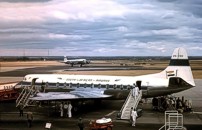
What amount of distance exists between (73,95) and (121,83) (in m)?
5.83

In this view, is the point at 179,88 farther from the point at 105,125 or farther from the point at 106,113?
the point at 105,125

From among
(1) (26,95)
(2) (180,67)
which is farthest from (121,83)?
(1) (26,95)

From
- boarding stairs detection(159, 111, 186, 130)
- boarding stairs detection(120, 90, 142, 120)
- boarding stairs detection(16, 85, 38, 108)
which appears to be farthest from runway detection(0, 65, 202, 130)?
boarding stairs detection(16, 85, 38, 108)

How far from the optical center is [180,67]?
41.3 meters

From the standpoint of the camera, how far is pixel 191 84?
39875mm

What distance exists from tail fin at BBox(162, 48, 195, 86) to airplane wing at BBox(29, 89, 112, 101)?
842 centimetres

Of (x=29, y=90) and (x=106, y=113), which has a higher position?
(x=29, y=90)

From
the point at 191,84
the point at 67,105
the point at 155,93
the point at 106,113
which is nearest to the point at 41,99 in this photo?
the point at 67,105

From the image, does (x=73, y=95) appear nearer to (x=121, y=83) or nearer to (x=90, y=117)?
(x=90, y=117)

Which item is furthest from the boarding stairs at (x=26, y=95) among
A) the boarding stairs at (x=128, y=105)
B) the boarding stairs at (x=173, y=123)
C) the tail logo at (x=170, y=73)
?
the tail logo at (x=170, y=73)

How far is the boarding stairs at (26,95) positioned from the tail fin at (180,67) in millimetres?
15489

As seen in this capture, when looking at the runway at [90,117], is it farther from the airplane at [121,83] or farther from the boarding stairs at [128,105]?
the airplane at [121,83]

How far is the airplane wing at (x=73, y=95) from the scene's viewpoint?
3516 cm

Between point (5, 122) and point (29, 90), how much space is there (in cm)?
689
